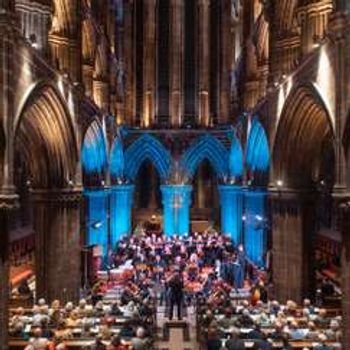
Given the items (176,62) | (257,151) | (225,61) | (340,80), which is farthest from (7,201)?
(225,61)

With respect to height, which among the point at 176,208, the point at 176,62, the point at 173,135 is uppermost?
the point at 176,62

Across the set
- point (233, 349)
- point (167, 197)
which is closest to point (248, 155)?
point (167, 197)

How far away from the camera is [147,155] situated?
42.7 meters

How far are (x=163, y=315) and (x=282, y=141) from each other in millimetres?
7911

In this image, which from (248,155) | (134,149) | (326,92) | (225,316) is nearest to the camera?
(326,92)

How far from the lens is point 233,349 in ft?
49.7

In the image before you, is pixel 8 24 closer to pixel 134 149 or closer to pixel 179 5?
pixel 134 149

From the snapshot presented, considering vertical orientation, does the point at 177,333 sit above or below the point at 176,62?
below

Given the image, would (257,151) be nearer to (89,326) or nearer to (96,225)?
(96,225)

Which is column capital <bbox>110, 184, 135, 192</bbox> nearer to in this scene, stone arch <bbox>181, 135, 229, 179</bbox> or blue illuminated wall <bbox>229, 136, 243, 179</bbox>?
stone arch <bbox>181, 135, 229, 179</bbox>

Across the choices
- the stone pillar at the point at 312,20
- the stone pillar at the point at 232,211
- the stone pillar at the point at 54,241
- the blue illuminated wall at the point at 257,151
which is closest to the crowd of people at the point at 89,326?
the stone pillar at the point at 54,241

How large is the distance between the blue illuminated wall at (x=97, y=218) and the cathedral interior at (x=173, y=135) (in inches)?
4.9

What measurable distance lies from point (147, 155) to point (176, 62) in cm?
676

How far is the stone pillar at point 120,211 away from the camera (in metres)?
39.4
